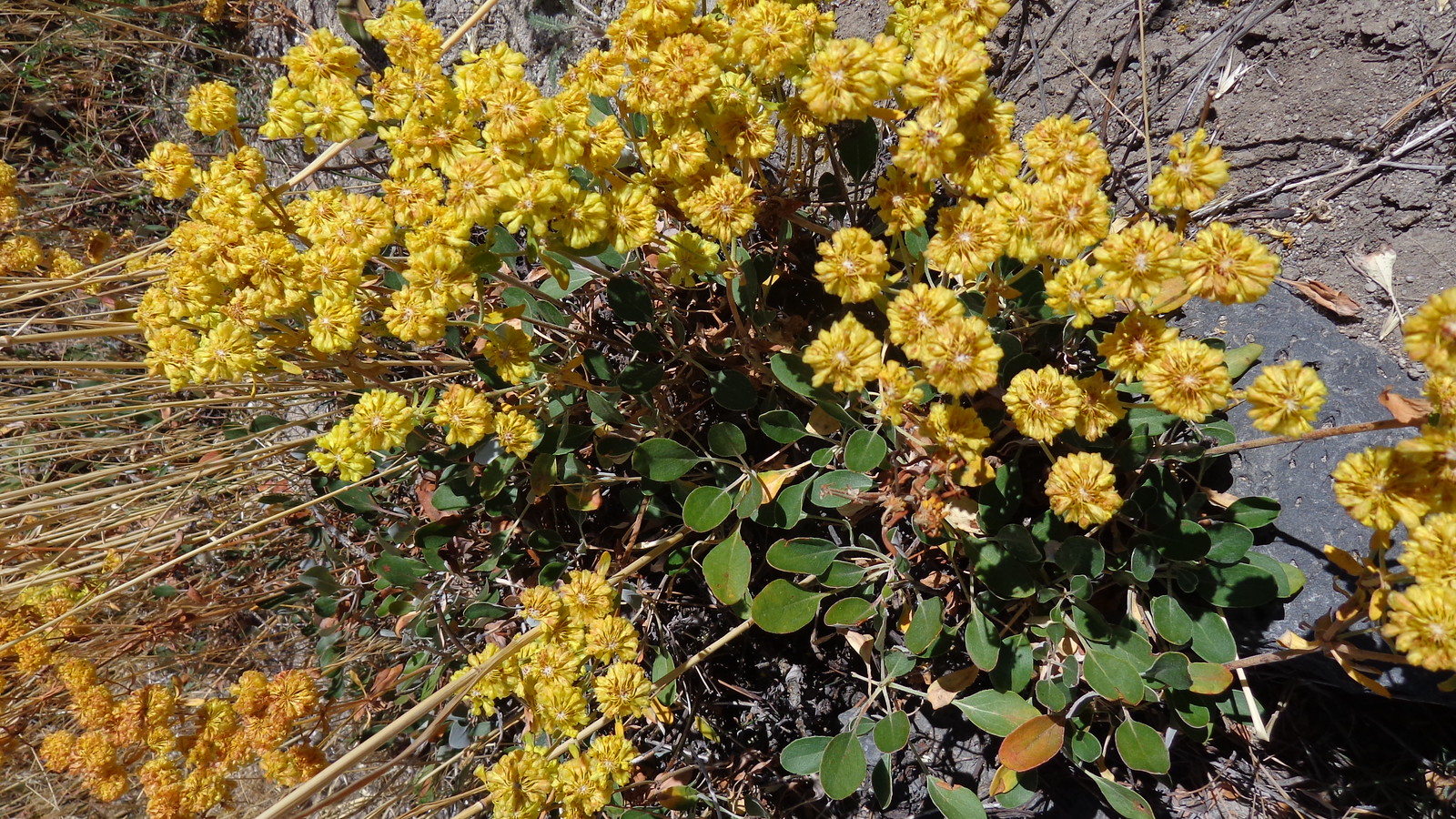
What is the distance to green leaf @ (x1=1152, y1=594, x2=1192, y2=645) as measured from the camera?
2102 mm

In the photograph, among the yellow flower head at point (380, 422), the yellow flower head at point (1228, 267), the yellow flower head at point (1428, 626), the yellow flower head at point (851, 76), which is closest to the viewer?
the yellow flower head at point (1428, 626)

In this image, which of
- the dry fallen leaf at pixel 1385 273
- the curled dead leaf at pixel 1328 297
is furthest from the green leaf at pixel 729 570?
the dry fallen leaf at pixel 1385 273

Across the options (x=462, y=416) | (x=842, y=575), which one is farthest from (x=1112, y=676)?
(x=462, y=416)

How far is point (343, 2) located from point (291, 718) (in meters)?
2.43

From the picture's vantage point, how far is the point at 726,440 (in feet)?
7.76

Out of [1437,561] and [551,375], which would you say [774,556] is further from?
[1437,561]

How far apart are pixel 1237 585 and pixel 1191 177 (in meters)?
1.14

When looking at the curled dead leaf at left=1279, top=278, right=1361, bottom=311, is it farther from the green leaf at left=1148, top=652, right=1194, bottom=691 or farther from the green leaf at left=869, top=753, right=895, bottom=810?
the green leaf at left=869, top=753, right=895, bottom=810

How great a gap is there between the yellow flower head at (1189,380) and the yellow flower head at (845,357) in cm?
54

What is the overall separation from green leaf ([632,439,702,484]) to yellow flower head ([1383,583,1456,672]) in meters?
1.63

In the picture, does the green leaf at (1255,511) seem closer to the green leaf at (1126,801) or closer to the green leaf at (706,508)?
the green leaf at (1126,801)

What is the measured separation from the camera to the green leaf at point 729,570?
2348mm

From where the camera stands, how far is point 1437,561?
54.7 inches

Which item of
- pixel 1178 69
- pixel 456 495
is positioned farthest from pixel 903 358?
pixel 456 495
